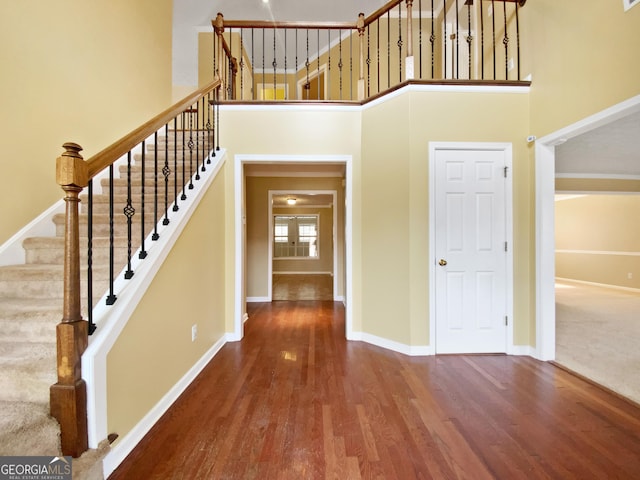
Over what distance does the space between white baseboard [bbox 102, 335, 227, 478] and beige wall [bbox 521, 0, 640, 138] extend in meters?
3.78

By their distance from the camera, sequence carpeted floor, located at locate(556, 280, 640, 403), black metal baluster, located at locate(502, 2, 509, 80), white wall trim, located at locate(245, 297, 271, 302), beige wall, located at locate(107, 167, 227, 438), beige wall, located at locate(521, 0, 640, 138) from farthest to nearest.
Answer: white wall trim, located at locate(245, 297, 271, 302) → black metal baluster, located at locate(502, 2, 509, 80) → carpeted floor, located at locate(556, 280, 640, 403) → beige wall, located at locate(521, 0, 640, 138) → beige wall, located at locate(107, 167, 227, 438)

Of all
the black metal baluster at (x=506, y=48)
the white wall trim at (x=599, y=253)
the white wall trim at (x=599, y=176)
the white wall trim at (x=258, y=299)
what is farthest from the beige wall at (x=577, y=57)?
Answer: the white wall trim at (x=599, y=253)

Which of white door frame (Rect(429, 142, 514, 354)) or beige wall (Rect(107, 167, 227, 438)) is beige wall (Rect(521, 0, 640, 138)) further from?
beige wall (Rect(107, 167, 227, 438))

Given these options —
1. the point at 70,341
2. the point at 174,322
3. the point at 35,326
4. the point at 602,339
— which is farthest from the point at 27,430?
the point at 602,339

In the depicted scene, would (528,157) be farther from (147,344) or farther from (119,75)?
(119,75)

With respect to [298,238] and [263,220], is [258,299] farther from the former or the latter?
[298,238]

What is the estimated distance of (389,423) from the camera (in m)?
1.79

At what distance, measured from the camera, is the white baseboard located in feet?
4.68

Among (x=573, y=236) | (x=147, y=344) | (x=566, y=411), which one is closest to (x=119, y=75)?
(x=147, y=344)

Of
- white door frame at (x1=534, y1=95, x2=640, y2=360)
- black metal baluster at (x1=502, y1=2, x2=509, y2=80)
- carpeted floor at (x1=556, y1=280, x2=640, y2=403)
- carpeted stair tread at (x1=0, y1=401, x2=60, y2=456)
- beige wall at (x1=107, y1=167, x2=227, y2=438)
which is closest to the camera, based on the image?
carpeted stair tread at (x1=0, y1=401, x2=60, y2=456)

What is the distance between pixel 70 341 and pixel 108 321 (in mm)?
182

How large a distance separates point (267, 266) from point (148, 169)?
111 inches

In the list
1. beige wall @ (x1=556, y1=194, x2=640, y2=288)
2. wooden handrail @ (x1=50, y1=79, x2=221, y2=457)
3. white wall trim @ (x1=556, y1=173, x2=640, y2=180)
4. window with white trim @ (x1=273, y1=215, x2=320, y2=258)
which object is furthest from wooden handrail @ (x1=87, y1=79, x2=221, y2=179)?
beige wall @ (x1=556, y1=194, x2=640, y2=288)

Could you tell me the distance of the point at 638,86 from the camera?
6.00ft
